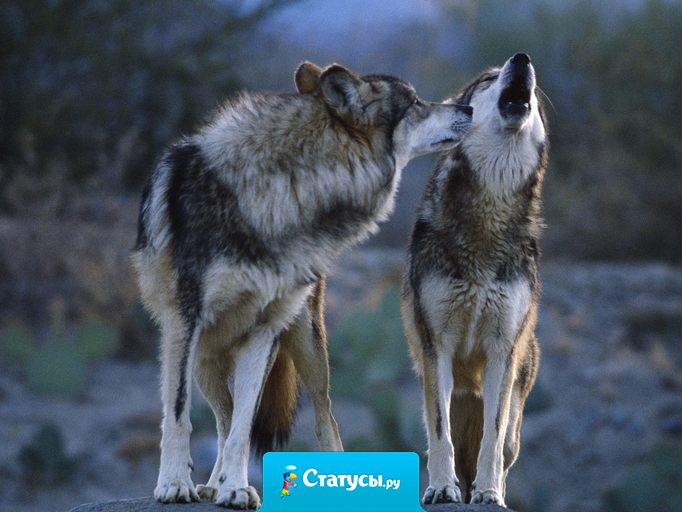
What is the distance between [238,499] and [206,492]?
15.0 inches

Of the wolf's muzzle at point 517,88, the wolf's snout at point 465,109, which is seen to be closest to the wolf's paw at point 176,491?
the wolf's snout at point 465,109

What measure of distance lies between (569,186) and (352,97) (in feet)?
41.7

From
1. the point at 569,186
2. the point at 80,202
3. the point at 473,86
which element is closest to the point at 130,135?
the point at 80,202

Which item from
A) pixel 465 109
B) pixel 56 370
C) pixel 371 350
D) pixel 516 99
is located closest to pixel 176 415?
pixel 465 109

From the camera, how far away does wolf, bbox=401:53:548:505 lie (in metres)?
5.30

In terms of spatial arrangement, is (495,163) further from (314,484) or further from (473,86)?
(314,484)

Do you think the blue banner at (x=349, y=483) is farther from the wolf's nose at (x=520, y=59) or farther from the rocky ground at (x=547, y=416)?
the rocky ground at (x=547, y=416)

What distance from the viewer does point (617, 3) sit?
2258 cm

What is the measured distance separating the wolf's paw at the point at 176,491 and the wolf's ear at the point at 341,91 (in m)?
1.69

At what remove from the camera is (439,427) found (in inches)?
208

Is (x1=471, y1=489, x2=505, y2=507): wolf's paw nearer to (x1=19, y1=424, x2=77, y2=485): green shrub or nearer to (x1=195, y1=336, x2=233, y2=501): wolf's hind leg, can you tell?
(x1=195, y1=336, x2=233, y2=501): wolf's hind leg

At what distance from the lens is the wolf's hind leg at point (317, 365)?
5551 millimetres

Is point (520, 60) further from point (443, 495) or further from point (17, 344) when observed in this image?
point (17, 344)

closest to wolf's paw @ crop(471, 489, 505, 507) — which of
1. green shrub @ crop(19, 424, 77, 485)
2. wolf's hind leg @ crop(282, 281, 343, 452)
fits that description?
wolf's hind leg @ crop(282, 281, 343, 452)
